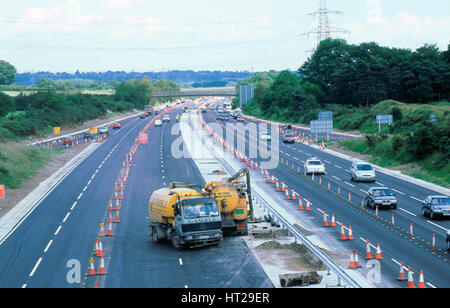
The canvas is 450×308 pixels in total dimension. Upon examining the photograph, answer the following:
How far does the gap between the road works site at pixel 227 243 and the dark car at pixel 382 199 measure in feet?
2.51

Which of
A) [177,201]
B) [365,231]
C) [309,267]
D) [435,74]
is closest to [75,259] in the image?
[177,201]

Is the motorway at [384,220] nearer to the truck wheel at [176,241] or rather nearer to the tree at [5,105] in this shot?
the truck wheel at [176,241]

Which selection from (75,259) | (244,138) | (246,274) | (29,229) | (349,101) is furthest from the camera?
(349,101)

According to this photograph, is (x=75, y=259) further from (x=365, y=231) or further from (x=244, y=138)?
(x=244, y=138)

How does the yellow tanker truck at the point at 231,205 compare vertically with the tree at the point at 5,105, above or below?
below

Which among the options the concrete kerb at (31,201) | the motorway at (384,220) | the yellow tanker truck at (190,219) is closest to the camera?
the motorway at (384,220)

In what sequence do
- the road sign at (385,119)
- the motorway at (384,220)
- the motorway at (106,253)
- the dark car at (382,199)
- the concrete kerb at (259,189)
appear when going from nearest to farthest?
1. the concrete kerb at (259,189)
2. the motorway at (106,253)
3. the motorway at (384,220)
4. the dark car at (382,199)
5. the road sign at (385,119)

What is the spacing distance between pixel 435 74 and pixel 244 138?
4629cm

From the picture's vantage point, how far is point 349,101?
14000 centimetres

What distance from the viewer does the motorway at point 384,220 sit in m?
25.8

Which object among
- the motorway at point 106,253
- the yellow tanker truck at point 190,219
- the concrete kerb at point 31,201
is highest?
the yellow tanker truck at point 190,219

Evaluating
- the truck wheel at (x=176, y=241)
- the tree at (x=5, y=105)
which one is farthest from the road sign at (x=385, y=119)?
the tree at (x=5, y=105)

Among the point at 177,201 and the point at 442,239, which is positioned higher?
the point at 177,201

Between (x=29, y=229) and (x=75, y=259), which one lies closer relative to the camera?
(x=75, y=259)
